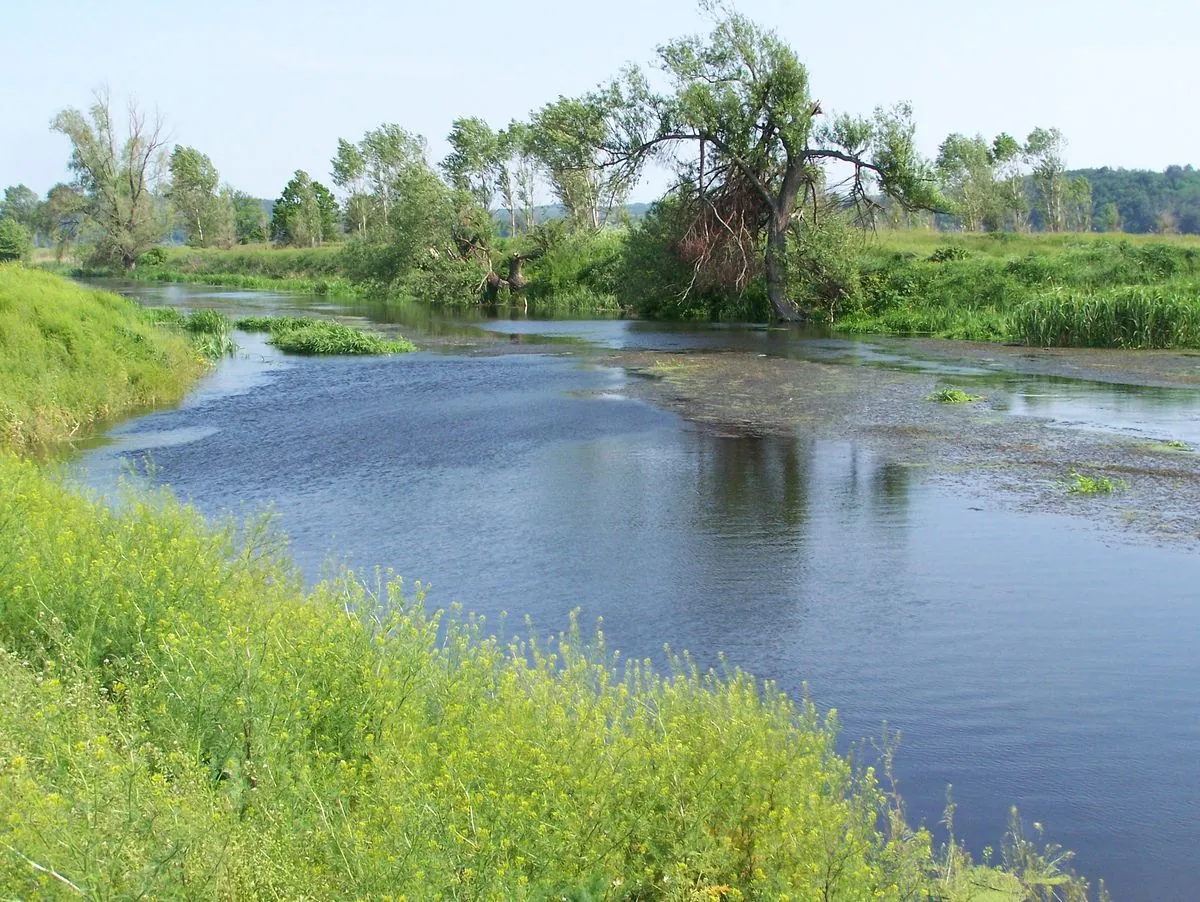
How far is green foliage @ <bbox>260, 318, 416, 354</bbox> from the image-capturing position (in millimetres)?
31156

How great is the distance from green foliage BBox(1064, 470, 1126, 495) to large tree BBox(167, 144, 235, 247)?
94946 mm

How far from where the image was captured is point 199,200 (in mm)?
107188

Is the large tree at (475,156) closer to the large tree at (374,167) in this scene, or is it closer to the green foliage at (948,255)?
the large tree at (374,167)

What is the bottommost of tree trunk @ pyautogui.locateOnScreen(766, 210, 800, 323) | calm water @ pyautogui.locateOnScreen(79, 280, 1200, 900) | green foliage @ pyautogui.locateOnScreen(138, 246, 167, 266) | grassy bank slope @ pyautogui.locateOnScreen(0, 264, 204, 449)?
calm water @ pyautogui.locateOnScreen(79, 280, 1200, 900)

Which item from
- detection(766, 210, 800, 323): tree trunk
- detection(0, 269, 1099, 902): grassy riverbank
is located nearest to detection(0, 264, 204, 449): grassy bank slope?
detection(0, 269, 1099, 902): grassy riverbank

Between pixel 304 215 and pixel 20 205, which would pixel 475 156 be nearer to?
pixel 304 215

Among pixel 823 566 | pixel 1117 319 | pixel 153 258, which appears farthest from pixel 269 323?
pixel 153 258

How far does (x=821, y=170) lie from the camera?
37.7 meters

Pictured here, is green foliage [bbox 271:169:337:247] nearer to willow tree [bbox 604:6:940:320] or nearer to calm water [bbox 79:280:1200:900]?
willow tree [bbox 604:6:940:320]

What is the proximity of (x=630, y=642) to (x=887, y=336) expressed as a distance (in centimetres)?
2708

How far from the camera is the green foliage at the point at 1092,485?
13320 millimetres

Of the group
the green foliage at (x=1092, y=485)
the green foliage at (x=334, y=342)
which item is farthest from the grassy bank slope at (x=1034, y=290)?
the green foliage at (x=1092, y=485)

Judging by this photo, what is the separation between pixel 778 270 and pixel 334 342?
15886mm

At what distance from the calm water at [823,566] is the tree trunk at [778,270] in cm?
1809
